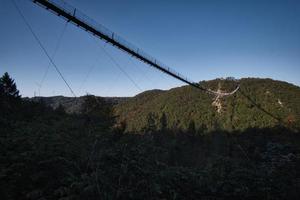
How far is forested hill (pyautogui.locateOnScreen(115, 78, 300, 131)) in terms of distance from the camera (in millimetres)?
120750

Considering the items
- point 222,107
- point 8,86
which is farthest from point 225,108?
point 8,86

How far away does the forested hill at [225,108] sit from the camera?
12075 centimetres

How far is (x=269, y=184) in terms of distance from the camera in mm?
9211

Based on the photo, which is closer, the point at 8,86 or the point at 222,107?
the point at 8,86

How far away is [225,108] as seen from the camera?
484ft

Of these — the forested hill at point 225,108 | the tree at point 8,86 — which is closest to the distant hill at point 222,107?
the forested hill at point 225,108

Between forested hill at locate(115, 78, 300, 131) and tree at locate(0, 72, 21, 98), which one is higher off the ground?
forested hill at locate(115, 78, 300, 131)

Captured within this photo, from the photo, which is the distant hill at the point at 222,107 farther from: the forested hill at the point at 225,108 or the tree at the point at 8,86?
the tree at the point at 8,86

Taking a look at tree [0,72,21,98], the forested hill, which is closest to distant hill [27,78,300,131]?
the forested hill

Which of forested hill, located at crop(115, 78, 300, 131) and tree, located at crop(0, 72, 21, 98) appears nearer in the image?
tree, located at crop(0, 72, 21, 98)

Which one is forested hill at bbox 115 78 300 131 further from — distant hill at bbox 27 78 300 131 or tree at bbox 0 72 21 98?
tree at bbox 0 72 21 98

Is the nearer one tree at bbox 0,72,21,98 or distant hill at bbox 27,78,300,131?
tree at bbox 0,72,21,98

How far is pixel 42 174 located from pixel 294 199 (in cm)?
750

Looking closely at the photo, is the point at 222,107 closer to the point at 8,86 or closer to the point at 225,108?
the point at 225,108
